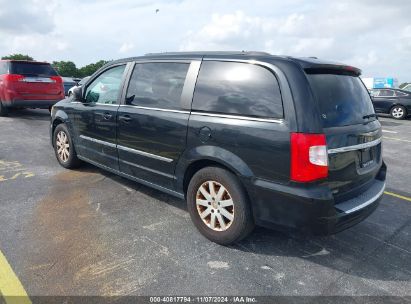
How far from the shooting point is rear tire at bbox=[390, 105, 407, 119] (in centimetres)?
1567

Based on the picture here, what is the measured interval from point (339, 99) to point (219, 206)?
1458mm

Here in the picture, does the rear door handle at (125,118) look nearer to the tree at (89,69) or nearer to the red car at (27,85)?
the red car at (27,85)

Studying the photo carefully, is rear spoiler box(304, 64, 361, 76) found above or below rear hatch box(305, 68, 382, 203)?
above

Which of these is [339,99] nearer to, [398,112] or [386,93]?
[398,112]

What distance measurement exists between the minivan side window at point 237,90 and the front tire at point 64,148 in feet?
9.13

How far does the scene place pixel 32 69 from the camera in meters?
10.5

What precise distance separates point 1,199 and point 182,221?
2342 millimetres

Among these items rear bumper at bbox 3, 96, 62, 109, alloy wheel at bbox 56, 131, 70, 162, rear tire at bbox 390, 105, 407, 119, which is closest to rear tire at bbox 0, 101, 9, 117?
rear bumper at bbox 3, 96, 62, 109

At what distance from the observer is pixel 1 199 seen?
14.2 ft

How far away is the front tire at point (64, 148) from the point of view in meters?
5.36

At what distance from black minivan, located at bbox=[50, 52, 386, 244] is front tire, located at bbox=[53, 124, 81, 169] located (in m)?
1.62

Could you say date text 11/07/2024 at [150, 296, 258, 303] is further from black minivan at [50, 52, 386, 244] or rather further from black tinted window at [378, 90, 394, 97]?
black tinted window at [378, 90, 394, 97]

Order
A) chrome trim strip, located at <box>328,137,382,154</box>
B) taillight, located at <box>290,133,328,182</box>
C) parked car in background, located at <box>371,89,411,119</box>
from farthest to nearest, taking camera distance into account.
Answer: parked car in background, located at <box>371,89,411,119</box>, chrome trim strip, located at <box>328,137,382,154</box>, taillight, located at <box>290,133,328,182</box>

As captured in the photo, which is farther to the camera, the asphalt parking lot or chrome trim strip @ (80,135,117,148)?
chrome trim strip @ (80,135,117,148)
